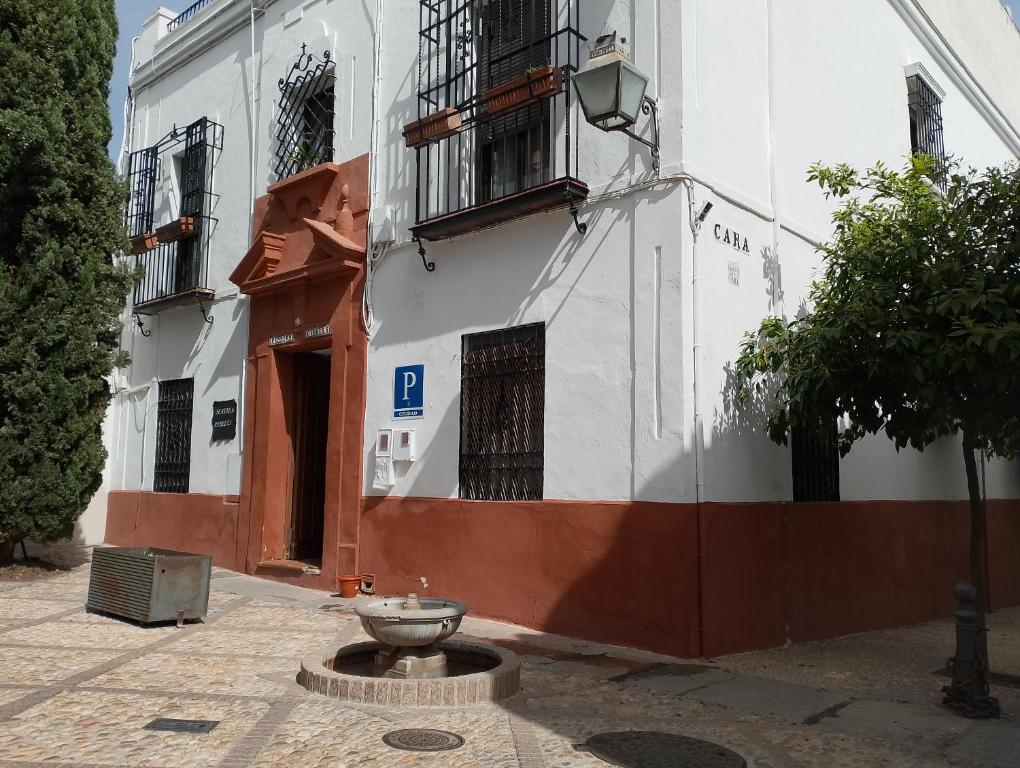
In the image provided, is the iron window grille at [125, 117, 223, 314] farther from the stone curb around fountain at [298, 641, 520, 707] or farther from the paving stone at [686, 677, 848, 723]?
the paving stone at [686, 677, 848, 723]

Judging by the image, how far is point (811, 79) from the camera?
9.34 metres

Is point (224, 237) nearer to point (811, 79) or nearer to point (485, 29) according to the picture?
point (485, 29)

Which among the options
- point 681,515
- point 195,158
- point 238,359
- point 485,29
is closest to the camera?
point 681,515

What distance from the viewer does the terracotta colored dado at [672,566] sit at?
23.0 ft

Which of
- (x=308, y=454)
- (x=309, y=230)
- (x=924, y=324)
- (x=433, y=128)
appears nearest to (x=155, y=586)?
(x=308, y=454)

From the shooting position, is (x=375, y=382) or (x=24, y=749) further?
(x=375, y=382)

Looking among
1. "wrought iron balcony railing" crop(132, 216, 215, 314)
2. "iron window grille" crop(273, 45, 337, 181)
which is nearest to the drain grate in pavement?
"iron window grille" crop(273, 45, 337, 181)

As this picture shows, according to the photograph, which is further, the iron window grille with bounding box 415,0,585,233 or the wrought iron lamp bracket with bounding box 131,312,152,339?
the wrought iron lamp bracket with bounding box 131,312,152,339

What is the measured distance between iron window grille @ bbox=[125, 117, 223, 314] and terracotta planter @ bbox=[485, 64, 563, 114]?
18.0ft

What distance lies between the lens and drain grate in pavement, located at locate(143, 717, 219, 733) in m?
4.91

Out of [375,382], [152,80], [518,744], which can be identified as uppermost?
[152,80]

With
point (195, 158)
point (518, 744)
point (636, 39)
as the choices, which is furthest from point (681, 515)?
point (195, 158)

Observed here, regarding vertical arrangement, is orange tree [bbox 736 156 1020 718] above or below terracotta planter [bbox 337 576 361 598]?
above

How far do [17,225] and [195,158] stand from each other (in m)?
2.96
